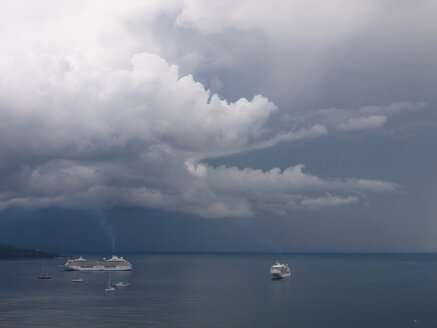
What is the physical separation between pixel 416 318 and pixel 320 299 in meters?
39.7

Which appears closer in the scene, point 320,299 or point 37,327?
point 37,327

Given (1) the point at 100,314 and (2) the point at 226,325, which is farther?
(1) the point at 100,314

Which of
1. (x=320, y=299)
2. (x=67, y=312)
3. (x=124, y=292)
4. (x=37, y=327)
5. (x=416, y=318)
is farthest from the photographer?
(x=124, y=292)

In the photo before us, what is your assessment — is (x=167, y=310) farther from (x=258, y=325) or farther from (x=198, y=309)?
(x=258, y=325)

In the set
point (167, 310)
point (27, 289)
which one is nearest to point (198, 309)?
point (167, 310)

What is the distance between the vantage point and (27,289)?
623 feet

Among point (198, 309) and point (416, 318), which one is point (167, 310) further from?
point (416, 318)

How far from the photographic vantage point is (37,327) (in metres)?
108

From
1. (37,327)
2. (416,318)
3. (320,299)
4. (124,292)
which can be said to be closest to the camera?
(37,327)

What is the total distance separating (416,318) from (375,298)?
1548 inches

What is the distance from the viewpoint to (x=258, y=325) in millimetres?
110000

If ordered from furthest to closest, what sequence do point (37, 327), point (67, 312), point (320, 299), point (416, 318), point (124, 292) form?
point (124, 292)
point (320, 299)
point (67, 312)
point (416, 318)
point (37, 327)

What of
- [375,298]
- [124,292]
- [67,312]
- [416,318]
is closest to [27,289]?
[124,292]

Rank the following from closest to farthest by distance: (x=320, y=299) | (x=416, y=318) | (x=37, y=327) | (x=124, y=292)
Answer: (x=37, y=327) < (x=416, y=318) < (x=320, y=299) < (x=124, y=292)
